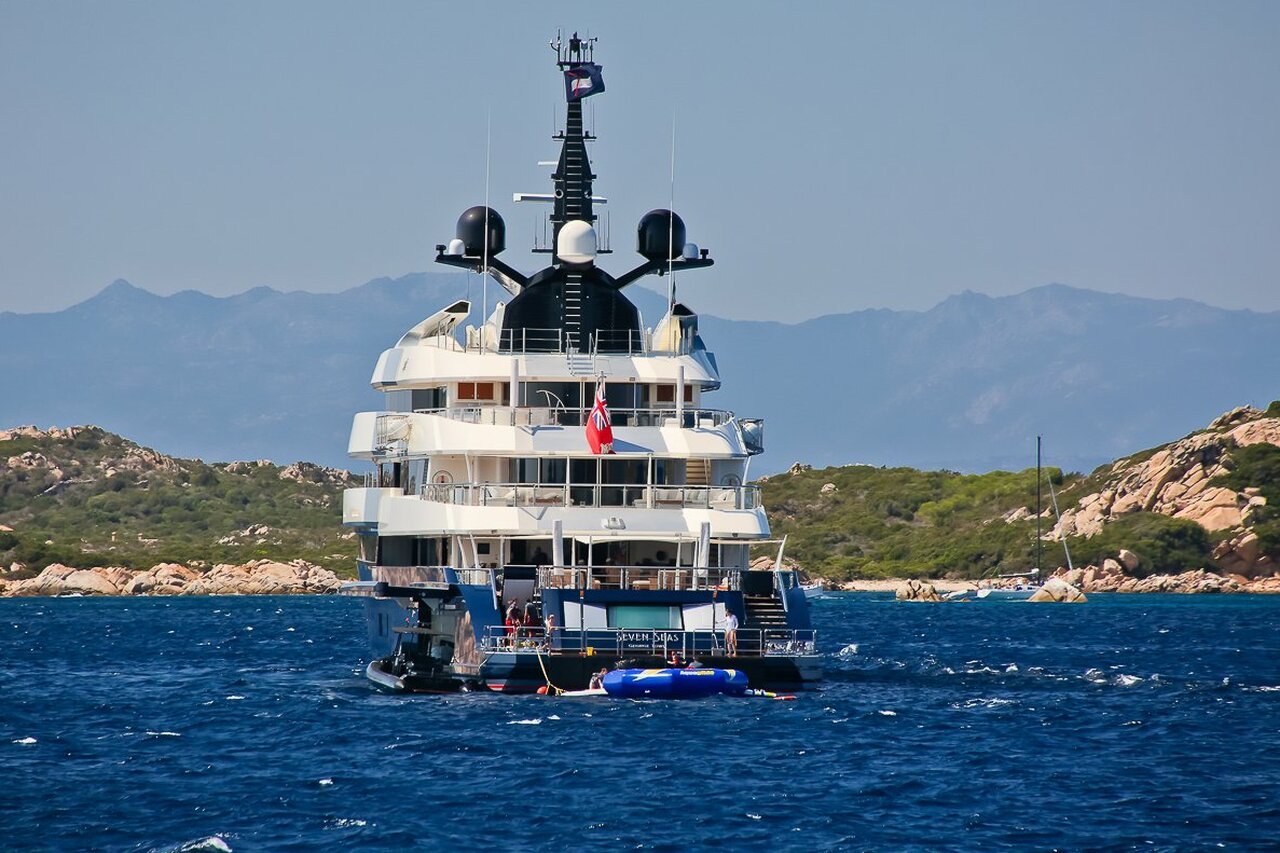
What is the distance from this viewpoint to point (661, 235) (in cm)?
5434

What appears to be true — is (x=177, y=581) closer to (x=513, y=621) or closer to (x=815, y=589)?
(x=815, y=589)

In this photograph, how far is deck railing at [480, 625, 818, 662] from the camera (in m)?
42.7

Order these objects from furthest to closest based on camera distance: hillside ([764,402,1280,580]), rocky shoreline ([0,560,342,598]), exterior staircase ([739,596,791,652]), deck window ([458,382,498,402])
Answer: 1. hillside ([764,402,1280,580])
2. rocky shoreline ([0,560,342,598])
3. deck window ([458,382,498,402])
4. exterior staircase ([739,596,791,652])

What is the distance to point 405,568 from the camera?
49.2 meters

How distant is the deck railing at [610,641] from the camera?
140 ft

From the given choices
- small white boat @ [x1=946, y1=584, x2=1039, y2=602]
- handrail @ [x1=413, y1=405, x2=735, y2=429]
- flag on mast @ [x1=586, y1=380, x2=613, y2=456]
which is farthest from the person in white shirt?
small white boat @ [x1=946, y1=584, x2=1039, y2=602]

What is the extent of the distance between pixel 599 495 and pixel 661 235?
979cm

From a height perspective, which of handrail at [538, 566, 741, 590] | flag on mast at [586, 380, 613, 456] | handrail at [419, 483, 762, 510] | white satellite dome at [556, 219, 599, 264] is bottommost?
handrail at [538, 566, 741, 590]

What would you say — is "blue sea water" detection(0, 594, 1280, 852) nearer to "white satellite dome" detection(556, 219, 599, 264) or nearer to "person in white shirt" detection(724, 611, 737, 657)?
"person in white shirt" detection(724, 611, 737, 657)

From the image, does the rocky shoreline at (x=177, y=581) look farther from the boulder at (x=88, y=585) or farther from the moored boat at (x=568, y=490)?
the moored boat at (x=568, y=490)

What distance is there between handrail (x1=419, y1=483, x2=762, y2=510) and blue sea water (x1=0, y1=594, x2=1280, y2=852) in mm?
4718

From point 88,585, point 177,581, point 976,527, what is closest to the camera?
point 88,585

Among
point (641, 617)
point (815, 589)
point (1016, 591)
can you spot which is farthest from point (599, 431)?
point (815, 589)

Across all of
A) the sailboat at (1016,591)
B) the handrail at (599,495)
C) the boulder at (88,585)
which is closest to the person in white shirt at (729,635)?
the handrail at (599,495)
